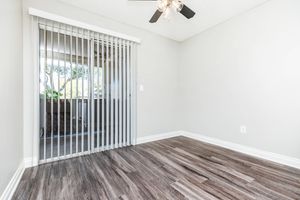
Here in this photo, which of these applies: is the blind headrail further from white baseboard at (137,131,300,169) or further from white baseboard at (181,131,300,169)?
white baseboard at (181,131,300,169)

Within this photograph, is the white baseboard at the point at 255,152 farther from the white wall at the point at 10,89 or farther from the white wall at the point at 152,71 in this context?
the white wall at the point at 10,89

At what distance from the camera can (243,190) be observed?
1.62 meters

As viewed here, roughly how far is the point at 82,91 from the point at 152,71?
152 cm

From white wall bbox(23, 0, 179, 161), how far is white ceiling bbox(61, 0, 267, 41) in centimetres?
13

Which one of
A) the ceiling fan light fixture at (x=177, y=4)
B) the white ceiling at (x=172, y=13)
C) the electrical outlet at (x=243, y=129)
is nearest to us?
the ceiling fan light fixture at (x=177, y=4)

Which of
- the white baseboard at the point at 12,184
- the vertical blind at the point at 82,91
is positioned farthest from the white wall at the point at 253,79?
the white baseboard at the point at 12,184

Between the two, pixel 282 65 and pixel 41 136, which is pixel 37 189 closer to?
pixel 41 136

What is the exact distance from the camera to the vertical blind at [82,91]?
2.26 meters

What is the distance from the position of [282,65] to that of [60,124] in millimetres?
3364

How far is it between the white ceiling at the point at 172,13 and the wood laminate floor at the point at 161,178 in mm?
2391

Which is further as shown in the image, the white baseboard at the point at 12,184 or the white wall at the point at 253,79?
the white wall at the point at 253,79

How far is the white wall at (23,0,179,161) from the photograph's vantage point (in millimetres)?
2492

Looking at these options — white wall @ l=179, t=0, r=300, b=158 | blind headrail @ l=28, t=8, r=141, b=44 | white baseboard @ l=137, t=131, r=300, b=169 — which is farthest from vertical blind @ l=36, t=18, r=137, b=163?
white wall @ l=179, t=0, r=300, b=158

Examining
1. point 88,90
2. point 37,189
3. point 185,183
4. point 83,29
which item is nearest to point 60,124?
point 88,90
